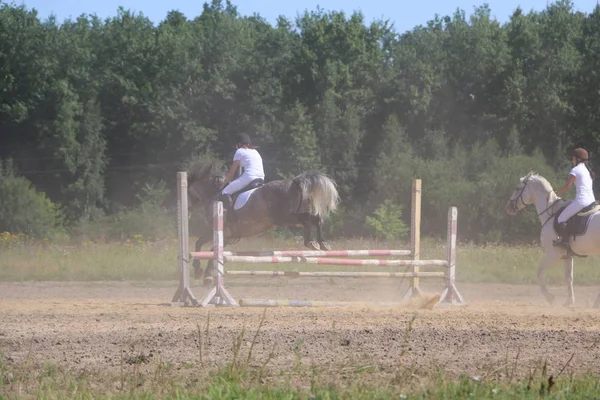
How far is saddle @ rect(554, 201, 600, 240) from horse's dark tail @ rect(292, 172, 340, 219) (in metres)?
3.47

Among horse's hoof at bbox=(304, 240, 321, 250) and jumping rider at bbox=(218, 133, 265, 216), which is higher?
jumping rider at bbox=(218, 133, 265, 216)

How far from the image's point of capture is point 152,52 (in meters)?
50.4

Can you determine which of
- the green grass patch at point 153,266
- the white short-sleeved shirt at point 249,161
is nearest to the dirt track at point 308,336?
the white short-sleeved shirt at point 249,161

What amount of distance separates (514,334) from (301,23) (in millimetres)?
45233

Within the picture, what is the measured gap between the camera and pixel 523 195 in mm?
14258

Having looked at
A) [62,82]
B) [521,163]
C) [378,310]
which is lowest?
[378,310]

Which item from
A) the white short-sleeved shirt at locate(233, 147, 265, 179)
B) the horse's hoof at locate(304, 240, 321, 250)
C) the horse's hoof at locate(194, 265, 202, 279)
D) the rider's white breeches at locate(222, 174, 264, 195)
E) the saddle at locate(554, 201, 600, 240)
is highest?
the white short-sleeved shirt at locate(233, 147, 265, 179)

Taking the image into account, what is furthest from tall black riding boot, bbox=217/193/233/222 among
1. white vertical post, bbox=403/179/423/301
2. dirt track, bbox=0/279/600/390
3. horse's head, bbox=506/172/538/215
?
horse's head, bbox=506/172/538/215

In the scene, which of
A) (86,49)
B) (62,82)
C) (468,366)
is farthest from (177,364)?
(86,49)

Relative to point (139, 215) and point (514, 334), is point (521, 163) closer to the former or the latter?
point (139, 215)

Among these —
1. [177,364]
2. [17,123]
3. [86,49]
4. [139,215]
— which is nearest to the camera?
[177,364]

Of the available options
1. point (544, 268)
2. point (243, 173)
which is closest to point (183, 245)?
point (243, 173)

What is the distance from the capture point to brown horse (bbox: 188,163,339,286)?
1359cm

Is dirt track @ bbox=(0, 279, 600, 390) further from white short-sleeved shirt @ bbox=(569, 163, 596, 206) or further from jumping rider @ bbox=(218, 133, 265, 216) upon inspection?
jumping rider @ bbox=(218, 133, 265, 216)
